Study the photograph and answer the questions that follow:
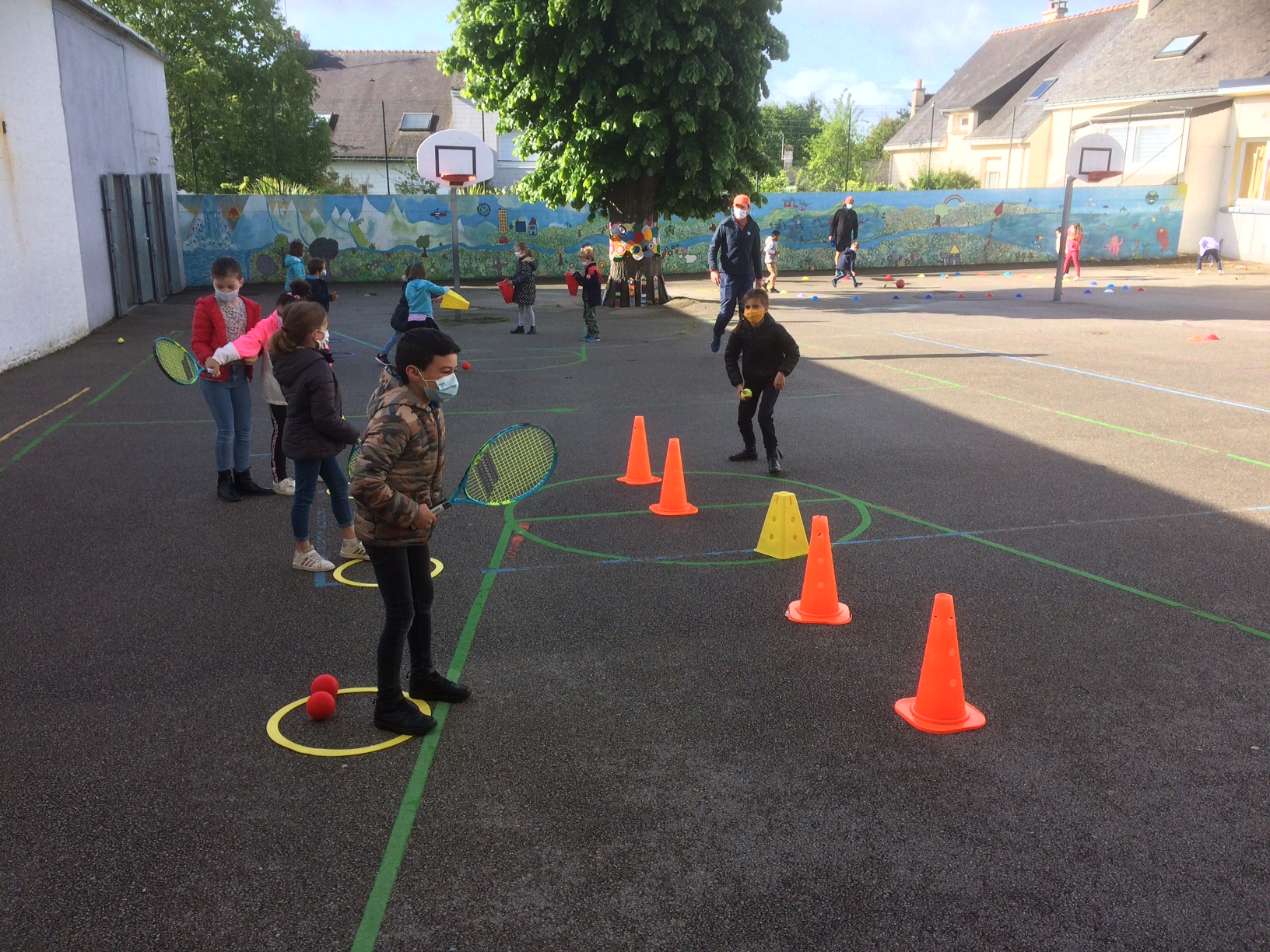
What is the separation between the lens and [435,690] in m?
5.00

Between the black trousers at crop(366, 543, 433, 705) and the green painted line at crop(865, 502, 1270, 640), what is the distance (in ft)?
13.9

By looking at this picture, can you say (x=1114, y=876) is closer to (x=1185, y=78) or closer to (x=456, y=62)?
(x=456, y=62)

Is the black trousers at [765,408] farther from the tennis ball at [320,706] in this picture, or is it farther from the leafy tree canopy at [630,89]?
the leafy tree canopy at [630,89]

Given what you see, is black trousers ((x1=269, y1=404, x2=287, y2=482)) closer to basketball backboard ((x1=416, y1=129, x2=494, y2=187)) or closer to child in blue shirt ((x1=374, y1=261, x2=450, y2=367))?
child in blue shirt ((x1=374, y1=261, x2=450, y2=367))

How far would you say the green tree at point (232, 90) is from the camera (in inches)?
1433

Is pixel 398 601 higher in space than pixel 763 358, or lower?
lower

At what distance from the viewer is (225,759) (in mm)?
4512

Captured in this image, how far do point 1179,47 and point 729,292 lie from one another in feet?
111

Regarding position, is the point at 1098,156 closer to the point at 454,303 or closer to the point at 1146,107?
the point at 1146,107

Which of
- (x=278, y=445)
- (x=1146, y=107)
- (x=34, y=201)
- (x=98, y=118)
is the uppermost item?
(x=1146, y=107)

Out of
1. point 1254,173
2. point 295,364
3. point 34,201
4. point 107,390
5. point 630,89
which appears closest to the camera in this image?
point 295,364

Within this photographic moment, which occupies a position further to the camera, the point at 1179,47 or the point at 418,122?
the point at 418,122

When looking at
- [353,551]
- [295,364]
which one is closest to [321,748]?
[353,551]

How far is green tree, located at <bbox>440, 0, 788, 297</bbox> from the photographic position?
65.2 ft
